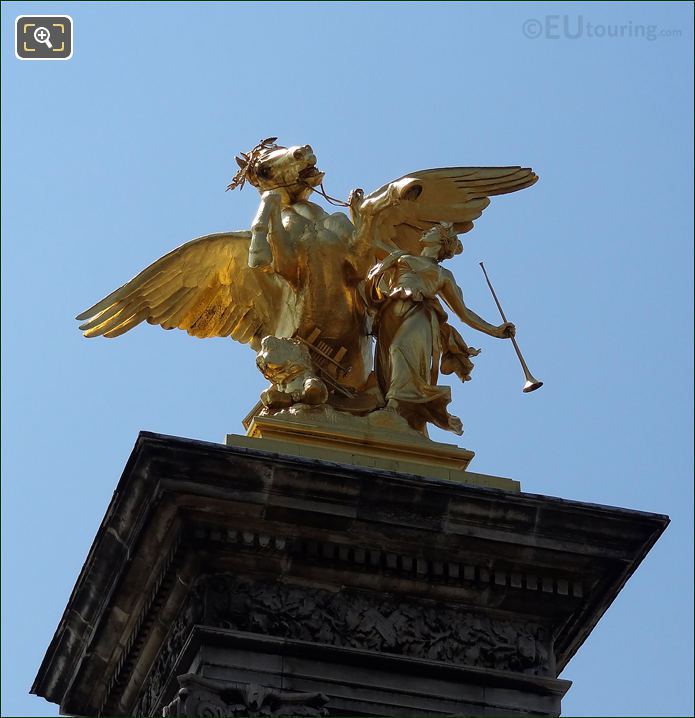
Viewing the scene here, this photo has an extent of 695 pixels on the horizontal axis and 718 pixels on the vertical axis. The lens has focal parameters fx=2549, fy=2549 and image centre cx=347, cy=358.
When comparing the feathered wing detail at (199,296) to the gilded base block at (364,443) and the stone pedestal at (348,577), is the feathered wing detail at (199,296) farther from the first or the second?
the stone pedestal at (348,577)

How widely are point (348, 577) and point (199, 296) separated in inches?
165

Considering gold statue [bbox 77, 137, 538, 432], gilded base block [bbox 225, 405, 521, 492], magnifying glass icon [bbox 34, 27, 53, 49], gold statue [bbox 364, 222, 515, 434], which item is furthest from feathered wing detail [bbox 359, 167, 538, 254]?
magnifying glass icon [bbox 34, 27, 53, 49]

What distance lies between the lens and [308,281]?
22969mm

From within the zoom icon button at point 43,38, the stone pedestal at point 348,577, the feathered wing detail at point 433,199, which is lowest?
the stone pedestal at point 348,577

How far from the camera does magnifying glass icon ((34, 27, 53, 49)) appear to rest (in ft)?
91.4

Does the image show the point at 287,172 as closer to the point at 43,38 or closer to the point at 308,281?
the point at 308,281

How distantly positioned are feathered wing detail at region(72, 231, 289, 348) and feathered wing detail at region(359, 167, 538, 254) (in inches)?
49.3

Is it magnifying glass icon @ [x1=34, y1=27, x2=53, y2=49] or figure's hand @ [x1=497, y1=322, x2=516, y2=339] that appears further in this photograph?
magnifying glass icon @ [x1=34, y1=27, x2=53, y2=49]

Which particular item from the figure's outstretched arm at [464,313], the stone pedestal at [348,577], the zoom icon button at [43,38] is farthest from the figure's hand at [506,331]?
the zoom icon button at [43,38]

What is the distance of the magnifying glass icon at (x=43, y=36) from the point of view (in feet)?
91.4

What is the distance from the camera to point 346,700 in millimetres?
20000

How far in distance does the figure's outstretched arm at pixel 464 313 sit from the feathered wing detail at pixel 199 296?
68.4 inches

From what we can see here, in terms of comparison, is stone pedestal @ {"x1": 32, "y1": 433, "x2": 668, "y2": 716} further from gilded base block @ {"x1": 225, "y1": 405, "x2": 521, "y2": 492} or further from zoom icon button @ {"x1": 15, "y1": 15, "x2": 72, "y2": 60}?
zoom icon button @ {"x1": 15, "y1": 15, "x2": 72, "y2": 60}

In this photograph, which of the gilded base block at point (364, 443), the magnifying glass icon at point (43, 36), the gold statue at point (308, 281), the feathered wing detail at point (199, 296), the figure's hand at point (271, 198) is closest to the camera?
the gilded base block at point (364, 443)
